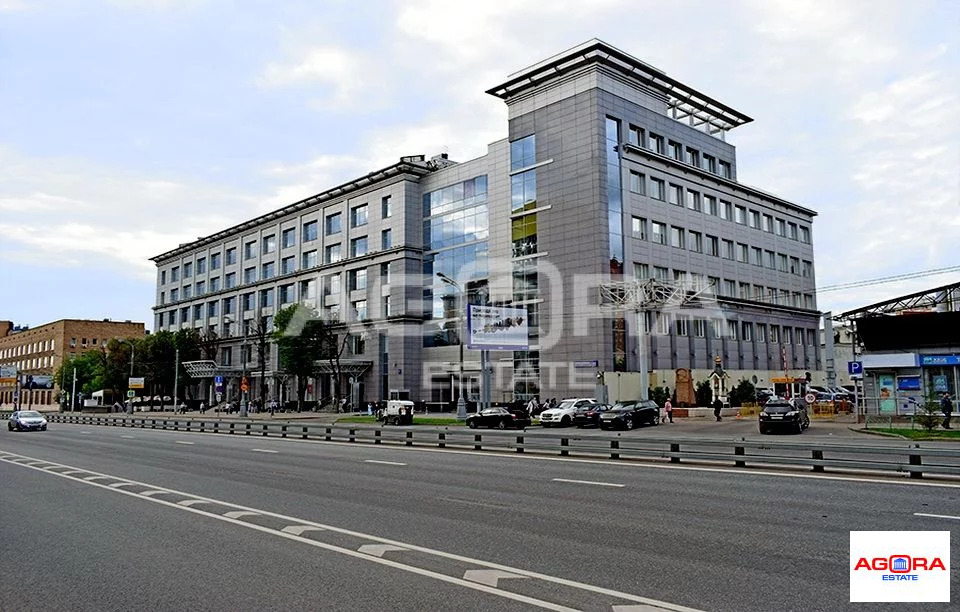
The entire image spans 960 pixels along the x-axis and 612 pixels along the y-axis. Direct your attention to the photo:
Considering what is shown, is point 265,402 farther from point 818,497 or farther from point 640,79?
point 818,497

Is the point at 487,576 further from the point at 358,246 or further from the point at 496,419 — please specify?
the point at 358,246

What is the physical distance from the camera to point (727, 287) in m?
68.7

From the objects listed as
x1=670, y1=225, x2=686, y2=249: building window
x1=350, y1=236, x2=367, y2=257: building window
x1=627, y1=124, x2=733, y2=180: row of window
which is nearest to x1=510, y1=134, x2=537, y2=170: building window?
x1=627, y1=124, x2=733, y2=180: row of window

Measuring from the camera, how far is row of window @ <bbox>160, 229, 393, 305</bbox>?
7606 cm

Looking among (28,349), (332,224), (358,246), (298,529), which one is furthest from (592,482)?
(28,349)

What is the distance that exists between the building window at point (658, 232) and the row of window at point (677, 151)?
655 cm

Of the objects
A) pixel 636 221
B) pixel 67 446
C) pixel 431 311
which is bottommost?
pixel 67 446

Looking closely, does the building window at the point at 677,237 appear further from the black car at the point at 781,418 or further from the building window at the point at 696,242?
the black car at the point at 781,418

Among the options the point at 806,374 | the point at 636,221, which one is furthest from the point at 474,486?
the point at 806,374

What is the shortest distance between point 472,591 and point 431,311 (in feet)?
209

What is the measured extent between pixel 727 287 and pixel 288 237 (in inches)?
2013

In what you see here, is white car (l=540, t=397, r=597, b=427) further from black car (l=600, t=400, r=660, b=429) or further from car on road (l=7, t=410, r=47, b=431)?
car on road (l=7, t=410, r=47, b=431)

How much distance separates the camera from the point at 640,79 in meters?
60.1

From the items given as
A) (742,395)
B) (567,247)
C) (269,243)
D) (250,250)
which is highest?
(269,243)
